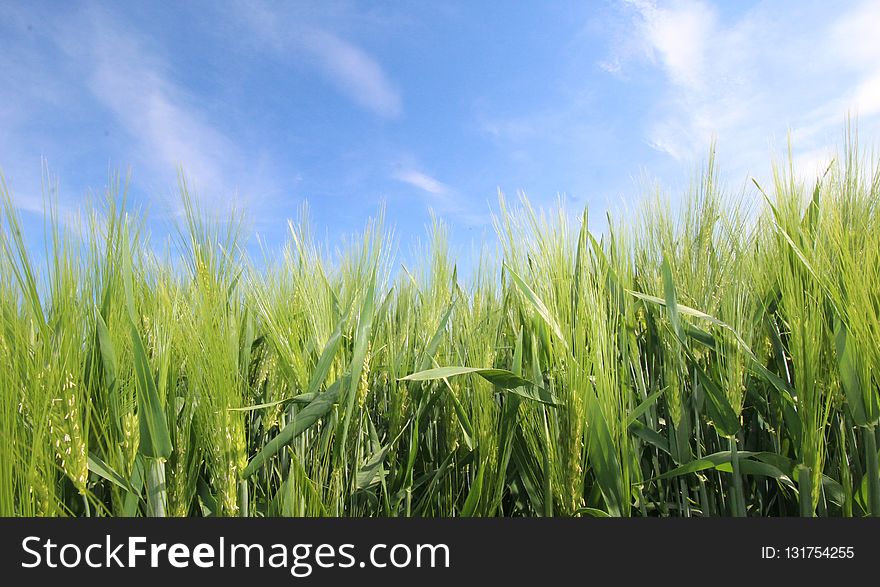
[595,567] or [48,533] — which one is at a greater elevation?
[48,533]

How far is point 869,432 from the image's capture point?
1.12m

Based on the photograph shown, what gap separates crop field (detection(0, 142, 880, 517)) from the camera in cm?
101

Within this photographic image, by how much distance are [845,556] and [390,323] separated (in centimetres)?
116

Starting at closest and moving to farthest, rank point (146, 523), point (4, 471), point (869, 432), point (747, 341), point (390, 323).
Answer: point (4, 471) < point (146, 523) < point (869, 432) < point (747, 341) < point (390, 323)

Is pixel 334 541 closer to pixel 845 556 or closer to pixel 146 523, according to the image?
pixel 146 523

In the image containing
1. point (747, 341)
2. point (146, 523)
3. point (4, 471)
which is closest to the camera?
point (4, 471)

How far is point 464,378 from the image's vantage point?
4.42 feet

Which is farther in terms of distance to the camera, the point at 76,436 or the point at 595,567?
the point at 595,567

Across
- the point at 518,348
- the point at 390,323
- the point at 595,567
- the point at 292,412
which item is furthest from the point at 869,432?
the point at 292,412

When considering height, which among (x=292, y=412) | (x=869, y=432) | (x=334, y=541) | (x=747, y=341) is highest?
(x=747, y=341)

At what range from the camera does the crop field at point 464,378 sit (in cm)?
101

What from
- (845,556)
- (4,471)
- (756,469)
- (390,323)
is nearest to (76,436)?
(4,471)

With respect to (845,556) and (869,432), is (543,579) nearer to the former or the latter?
(845,556)

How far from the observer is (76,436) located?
93cm
